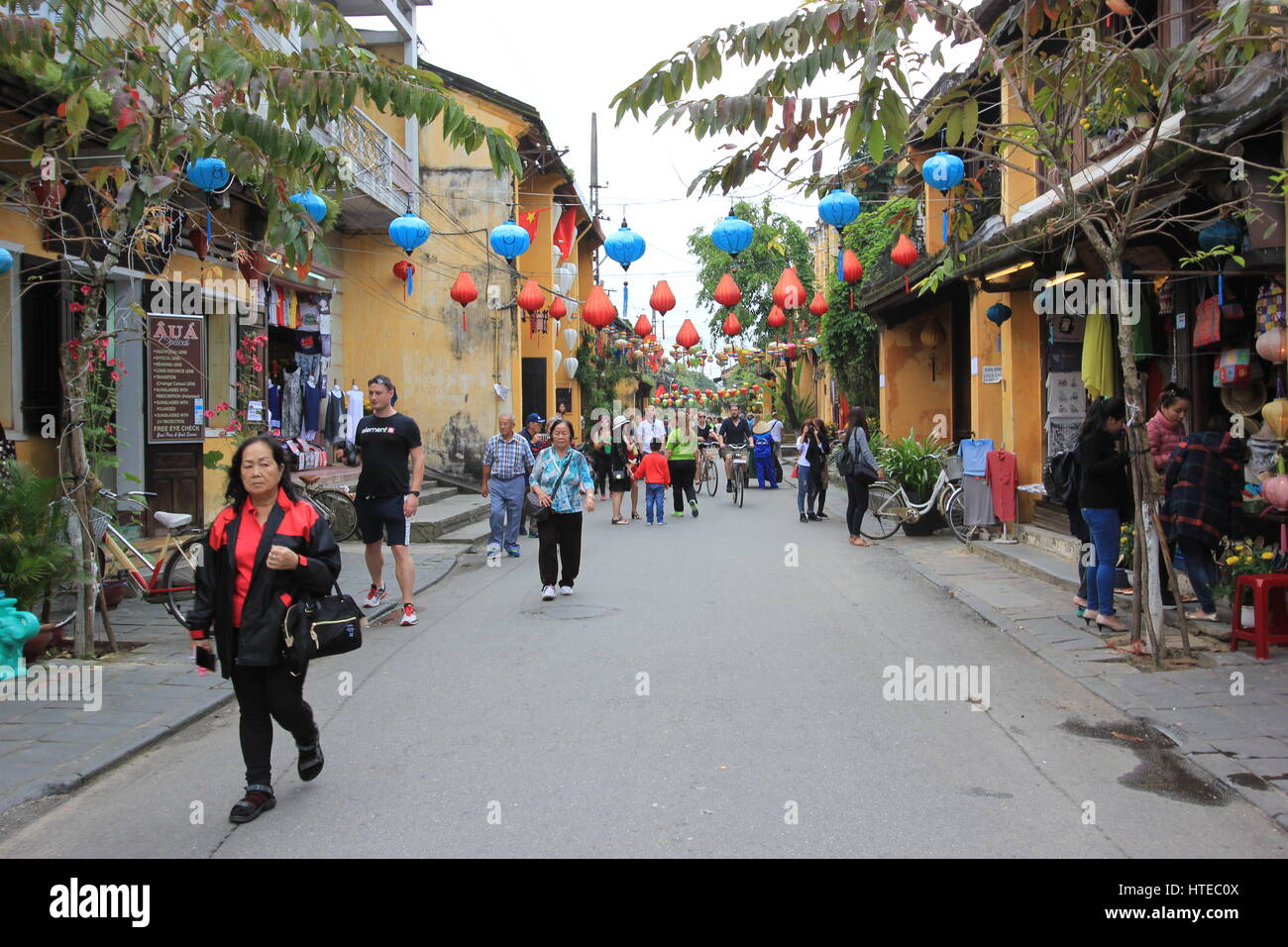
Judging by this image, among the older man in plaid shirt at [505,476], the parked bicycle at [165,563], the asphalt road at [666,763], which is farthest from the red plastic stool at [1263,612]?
the parked bicycle at [165,563]

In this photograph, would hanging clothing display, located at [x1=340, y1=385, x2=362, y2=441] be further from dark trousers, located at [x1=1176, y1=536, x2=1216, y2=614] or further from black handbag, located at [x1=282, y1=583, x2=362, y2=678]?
black handbag, located at [x1=282, y1=583, x2=362, y2=678]

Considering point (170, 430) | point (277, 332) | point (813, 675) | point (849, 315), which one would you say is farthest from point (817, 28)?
point (849, 315)

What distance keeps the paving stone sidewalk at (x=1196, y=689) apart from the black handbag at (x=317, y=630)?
13.6ft

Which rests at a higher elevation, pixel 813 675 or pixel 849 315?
pixel 849 315

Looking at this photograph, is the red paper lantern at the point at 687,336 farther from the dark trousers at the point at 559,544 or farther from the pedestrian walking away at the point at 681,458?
the dark trousers at the point at 559,544

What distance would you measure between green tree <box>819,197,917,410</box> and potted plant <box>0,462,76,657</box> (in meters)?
18.7

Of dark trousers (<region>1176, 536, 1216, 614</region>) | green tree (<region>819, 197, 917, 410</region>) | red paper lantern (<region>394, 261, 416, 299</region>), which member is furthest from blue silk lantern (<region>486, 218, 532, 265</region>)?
green tree (<region>819, 197, 917, 410</region>)

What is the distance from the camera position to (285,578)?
470cm

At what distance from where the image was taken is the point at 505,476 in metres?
12.9

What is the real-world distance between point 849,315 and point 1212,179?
17.5 meters

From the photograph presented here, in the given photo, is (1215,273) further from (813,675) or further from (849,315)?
(849,315)

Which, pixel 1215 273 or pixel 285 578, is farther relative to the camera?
pixel 1215 273

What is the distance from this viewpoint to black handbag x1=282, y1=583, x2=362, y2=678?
15.2ft

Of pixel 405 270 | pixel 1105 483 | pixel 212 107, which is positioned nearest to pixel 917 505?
pixel 1105 483
